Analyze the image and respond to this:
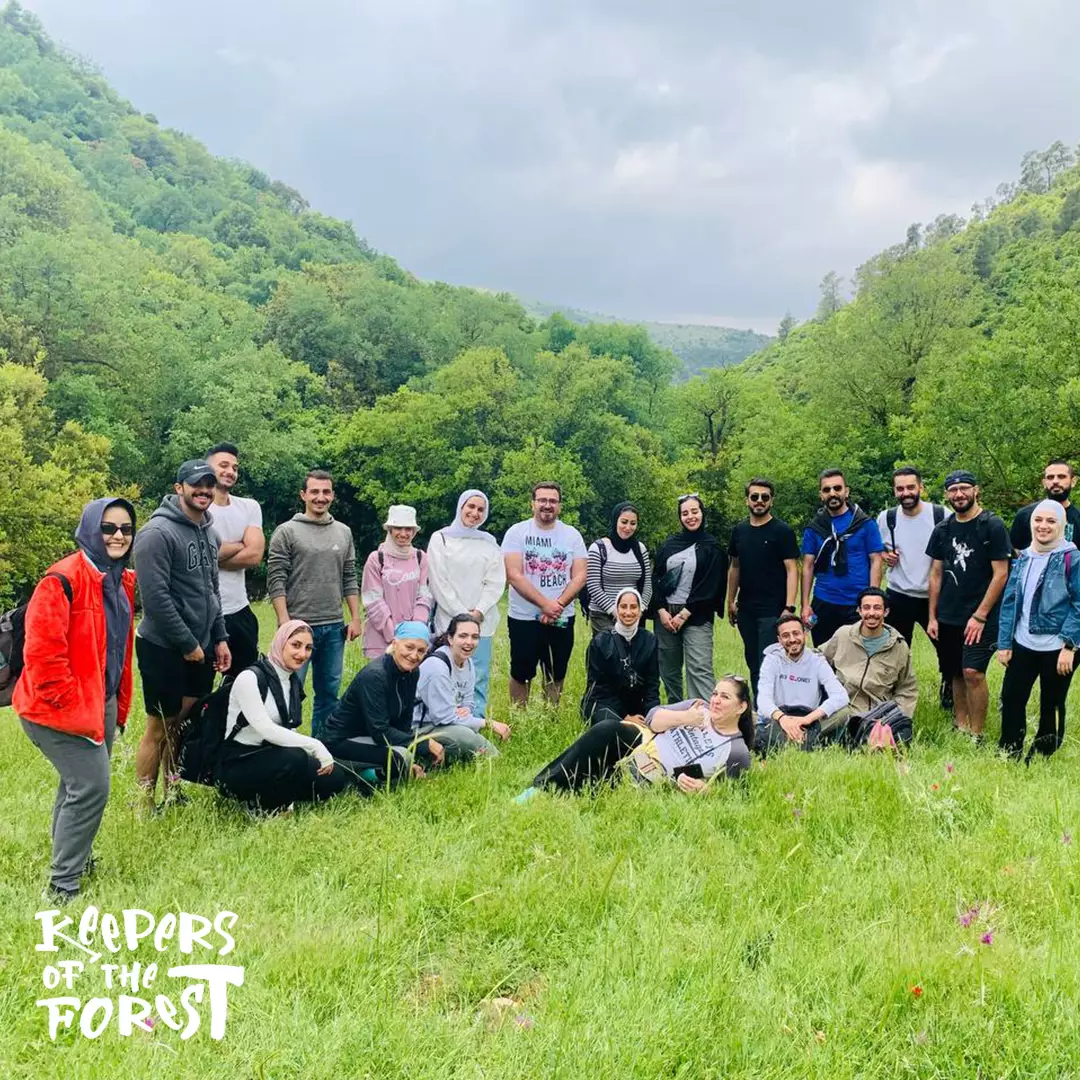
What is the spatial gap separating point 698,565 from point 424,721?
314 centimetres

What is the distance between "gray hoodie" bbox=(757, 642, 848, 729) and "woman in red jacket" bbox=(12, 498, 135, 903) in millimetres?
5100

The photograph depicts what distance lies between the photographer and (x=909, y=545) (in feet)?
24.6

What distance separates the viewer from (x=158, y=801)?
549cm

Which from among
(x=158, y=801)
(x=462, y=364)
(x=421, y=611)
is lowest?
(x=158, y=801)

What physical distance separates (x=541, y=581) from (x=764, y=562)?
215 cm

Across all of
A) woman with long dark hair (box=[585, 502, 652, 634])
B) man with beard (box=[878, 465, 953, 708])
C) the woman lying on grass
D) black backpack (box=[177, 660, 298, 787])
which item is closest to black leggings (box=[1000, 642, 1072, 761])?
man with beard (box=[878, 465, 953, 708])

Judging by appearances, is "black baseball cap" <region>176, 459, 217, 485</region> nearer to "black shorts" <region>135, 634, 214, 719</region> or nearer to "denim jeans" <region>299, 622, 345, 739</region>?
"black shorts" <region>135, 634, 214, 719</region>

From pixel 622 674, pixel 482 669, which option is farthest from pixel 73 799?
pixel 622 674

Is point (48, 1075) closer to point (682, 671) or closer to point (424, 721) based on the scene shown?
point (424, 721)

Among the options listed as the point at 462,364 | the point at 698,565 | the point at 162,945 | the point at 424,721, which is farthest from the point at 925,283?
the point at 162,945

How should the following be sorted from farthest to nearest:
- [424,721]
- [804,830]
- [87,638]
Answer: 1. [424,721]
2. [804,830]
3. [87,638]

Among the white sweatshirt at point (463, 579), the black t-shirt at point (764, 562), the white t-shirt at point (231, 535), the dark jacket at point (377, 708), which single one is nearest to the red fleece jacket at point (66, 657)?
the dark jacket at point (377, 708)

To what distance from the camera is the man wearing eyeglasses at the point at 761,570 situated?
7.60m

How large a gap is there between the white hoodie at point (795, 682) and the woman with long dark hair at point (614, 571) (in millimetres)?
1297
